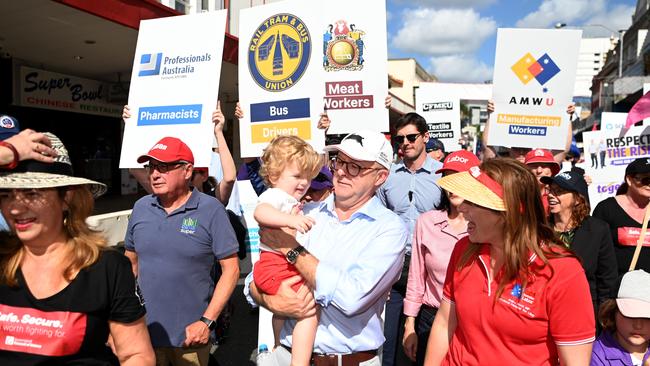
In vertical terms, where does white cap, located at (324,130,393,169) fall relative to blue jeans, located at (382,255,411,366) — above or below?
above

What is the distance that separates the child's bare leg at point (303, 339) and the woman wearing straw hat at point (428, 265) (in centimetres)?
118

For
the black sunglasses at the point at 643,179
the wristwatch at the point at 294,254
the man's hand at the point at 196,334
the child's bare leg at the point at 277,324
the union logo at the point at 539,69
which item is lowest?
the man's hand at the point at 196,334

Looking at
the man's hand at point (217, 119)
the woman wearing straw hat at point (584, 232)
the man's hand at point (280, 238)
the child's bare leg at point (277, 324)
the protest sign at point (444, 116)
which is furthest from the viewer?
Result: the protest sign at point (444, 116)

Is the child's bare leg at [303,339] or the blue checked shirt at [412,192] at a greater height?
the blue checked shirt at [412,192]

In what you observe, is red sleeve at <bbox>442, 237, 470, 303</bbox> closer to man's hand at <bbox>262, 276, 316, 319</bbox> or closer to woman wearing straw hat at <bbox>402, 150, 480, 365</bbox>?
man's hand at <bbox>262, 276, 316, 319</bbox>

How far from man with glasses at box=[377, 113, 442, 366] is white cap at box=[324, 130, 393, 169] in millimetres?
1848

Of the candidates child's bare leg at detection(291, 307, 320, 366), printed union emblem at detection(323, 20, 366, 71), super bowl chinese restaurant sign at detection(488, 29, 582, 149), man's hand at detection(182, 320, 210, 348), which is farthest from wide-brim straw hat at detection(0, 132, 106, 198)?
super bowl chinese restaurant sign at detection(488, 29, 582, 149)

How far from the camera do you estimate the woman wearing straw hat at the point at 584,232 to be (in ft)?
11.5

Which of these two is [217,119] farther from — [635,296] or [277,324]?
[635,296]

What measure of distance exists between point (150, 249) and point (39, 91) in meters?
11.8

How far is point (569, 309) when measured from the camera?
1.89 meters

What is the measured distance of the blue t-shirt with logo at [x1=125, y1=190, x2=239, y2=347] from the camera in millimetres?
3076

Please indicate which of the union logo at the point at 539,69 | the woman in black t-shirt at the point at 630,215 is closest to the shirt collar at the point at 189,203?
the woman in black t-shirt at the point at 630,215

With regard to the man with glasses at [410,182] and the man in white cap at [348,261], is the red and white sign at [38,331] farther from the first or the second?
the man with glasses at [410,182]
